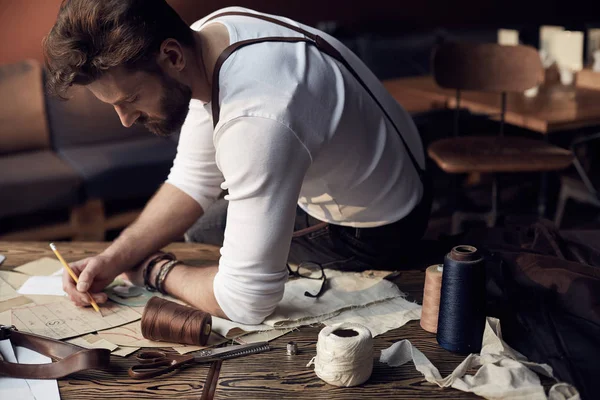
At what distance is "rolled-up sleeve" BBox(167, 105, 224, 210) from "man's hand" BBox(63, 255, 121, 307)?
0.35m

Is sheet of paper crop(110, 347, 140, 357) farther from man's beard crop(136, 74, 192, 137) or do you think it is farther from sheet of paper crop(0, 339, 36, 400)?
man's beard crop(136, 74, 192, 137)

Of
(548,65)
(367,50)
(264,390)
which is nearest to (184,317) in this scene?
(264,390)

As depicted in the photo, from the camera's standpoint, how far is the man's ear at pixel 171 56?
1.56 metres

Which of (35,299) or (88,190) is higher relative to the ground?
(35,299)

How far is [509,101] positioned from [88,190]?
226cm

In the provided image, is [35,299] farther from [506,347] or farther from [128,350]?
[506,347]

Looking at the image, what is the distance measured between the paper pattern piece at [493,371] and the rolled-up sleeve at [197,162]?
808mm

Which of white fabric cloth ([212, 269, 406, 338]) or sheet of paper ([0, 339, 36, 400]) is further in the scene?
white fabric cloth ([212, 269, 406, 338])

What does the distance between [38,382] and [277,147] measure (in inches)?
25.7

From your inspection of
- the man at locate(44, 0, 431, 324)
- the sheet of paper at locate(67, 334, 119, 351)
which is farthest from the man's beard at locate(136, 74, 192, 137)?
the sheet of paper at locate(67, 334, 119, 351)

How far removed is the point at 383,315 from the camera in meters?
1.65

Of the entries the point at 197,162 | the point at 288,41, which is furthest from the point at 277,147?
the point at 197,162

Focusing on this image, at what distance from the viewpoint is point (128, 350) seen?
152cm

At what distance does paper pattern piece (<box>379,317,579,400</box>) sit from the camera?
131 cm
